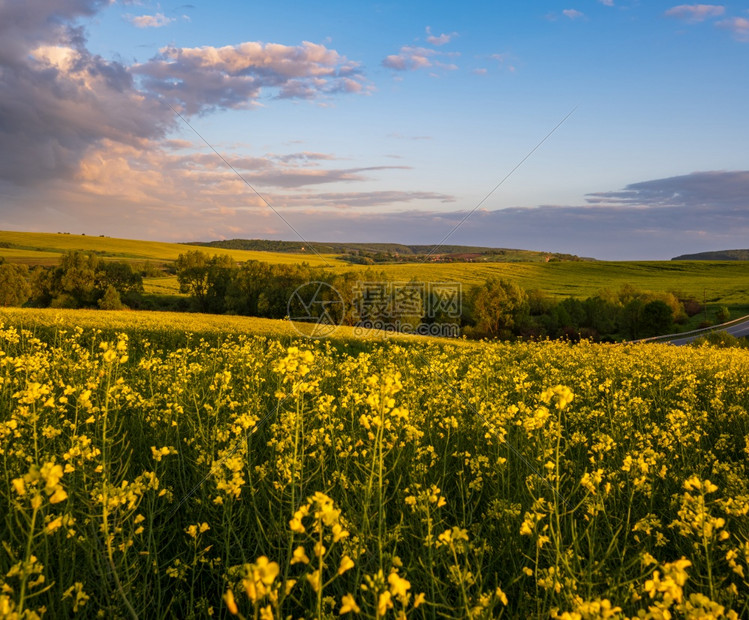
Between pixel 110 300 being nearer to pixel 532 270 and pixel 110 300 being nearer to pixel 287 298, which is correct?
pixel 287 298

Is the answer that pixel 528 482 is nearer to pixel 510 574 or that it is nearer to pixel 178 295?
pixel 510 574

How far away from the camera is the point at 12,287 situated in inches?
2239

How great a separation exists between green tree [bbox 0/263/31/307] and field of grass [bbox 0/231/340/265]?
2457 centimetres

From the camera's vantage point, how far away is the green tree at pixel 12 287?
56.2 metres

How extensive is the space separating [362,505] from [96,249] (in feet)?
389

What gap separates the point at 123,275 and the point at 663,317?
68572 mm

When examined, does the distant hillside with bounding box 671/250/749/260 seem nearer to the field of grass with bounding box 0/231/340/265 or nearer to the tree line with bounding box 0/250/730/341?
the tree line with bounding box 0/250/730/341

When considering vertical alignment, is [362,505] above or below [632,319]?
above

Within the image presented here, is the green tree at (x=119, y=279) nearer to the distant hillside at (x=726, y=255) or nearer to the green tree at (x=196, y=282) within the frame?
the green tree at (x=196, y=282)

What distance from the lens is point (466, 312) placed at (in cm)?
5631

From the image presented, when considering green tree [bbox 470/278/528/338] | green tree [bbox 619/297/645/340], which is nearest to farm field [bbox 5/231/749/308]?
green tree [bbox 619/297/645/340]

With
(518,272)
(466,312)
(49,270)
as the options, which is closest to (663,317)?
(466,312)

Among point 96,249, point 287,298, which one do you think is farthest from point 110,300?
point 96,249

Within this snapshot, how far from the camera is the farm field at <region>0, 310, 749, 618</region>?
7.95 ft
